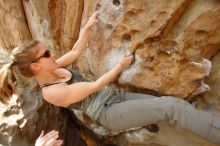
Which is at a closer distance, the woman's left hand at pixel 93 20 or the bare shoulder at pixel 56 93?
the bare shoulder at pixel 56 93

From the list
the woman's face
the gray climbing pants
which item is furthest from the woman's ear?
the gray climbing pants

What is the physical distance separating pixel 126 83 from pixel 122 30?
537 mm

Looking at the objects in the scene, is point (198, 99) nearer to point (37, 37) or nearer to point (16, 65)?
point (16, 65)

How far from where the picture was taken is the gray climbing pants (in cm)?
325

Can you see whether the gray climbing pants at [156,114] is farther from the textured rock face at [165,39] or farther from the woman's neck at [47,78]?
the woman's neck at [47,78]

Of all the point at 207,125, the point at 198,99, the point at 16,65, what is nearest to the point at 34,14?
the point at 16,65

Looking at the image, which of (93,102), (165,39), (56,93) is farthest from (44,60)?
(165,39)

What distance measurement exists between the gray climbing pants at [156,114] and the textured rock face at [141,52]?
35 cm

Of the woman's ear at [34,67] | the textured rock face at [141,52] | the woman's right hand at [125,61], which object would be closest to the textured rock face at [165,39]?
the textured rock face at [141,52]

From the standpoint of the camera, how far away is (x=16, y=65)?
3410 mm

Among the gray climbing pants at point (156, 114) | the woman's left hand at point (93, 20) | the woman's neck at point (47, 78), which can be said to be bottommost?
the gray climbing pants at point (156, 114)

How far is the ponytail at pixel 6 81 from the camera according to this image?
352cm

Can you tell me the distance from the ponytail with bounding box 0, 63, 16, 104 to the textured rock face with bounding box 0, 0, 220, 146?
28.0 inches

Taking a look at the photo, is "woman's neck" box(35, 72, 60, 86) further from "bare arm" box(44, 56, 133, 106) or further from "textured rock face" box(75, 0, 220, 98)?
"textured rock face" box(75, 0, 220, 98)
